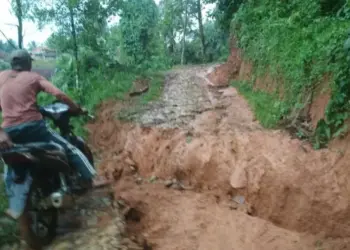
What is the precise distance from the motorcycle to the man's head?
86 cm

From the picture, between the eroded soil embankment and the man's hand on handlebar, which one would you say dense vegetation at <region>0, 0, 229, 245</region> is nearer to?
the eroded soil embankment

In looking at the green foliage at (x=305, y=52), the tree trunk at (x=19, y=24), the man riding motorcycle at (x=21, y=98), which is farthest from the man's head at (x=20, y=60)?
the tree trunk at (x=19, y=24)

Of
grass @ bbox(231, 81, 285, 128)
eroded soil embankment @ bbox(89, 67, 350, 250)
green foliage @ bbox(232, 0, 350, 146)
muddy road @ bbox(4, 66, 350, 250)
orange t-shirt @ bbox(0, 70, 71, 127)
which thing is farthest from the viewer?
grass @ bbox(231, 81, 285, 128)

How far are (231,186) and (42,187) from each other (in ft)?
8.48

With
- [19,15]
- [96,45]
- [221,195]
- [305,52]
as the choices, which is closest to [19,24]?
[19,15]

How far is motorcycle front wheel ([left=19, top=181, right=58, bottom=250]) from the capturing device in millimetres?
3557

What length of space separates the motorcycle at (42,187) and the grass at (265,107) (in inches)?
144

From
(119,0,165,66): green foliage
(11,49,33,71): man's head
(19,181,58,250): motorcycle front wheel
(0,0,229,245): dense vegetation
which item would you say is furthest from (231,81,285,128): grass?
(119,0,165,66): green foliage

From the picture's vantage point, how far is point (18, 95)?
12.5ft

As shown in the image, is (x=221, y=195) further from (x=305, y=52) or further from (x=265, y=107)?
(x=305, y=52)

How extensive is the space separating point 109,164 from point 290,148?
2.97 meters

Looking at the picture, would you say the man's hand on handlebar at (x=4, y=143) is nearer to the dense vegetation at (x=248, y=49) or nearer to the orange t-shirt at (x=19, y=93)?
the orange t-shirt at (x=19, y=93)

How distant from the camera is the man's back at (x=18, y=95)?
3.79 metres

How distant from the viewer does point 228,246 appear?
4352 mm
